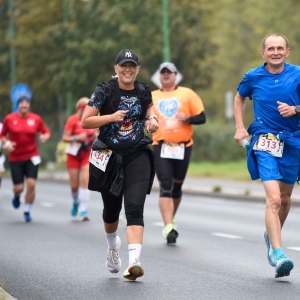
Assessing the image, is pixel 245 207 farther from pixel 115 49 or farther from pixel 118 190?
pixel 115 49

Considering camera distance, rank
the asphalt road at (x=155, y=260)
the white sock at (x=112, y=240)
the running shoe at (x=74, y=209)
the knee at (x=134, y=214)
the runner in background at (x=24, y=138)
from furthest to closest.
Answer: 1. the running shoe at (x=74, y=209)
2. the runner in background at (x=24, y=138)
3. the white sock at (x=112, y=240)
4. the knee at (x=134, y=214)
5. the asphalt road at (x=155, y=260)

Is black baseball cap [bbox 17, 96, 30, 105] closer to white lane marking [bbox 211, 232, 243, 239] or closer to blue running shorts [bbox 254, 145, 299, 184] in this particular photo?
white lane marking [bbox 211, 232, 243, 239]

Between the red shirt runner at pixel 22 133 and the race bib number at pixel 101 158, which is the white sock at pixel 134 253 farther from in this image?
the red shirt runner at pixel 22 133

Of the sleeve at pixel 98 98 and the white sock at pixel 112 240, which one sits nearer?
the sleeve at pixel 98 98

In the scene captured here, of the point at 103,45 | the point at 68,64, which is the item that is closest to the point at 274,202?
the point at 103,45

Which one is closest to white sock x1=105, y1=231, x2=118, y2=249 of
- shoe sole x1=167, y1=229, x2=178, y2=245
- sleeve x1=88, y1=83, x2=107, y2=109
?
sleeve x1=88, y1=83, x2=107, y2=109

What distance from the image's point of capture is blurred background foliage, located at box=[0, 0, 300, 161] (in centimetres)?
3866

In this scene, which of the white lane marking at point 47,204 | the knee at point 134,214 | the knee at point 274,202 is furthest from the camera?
the white lane marking at point 47,204

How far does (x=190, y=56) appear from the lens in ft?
143

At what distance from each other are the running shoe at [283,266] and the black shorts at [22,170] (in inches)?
315

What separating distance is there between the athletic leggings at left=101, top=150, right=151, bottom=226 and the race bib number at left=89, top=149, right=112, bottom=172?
17 centimetres

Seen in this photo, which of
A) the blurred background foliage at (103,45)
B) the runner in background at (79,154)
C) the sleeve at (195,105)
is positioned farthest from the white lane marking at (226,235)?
the blurred background foliage at (103,45)

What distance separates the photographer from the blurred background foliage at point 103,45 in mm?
38656

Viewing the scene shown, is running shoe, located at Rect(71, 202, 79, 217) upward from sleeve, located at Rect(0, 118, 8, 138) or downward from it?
downward
